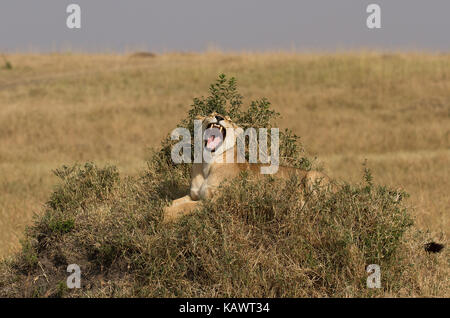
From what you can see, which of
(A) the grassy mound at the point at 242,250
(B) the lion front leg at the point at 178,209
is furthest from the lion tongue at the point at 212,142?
(B) the lion front leg at the point at 178,209

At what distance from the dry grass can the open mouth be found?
16.7 feet

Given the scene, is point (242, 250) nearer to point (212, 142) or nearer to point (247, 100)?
point (212, 142)

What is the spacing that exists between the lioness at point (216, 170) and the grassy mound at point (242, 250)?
0.14m

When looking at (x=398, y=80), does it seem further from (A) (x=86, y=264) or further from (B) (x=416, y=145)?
(A) (x=86, y=264)

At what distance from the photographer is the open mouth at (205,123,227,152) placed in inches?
284

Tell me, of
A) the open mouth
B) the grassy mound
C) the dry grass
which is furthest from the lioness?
the dry grass

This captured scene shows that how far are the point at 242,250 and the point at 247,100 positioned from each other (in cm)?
2362

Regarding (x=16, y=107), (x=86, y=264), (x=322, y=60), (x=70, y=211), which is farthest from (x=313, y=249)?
(x=322, y=60)

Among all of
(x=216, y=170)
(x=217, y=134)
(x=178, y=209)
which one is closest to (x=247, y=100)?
(x=178, y=209)

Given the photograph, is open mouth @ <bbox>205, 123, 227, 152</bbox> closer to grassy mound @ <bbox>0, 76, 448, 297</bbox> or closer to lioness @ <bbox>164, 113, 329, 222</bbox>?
lioness @ <bbox>164, 113, 329, 222</bbox>

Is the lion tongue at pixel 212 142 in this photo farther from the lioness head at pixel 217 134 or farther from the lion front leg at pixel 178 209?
the lion front leg at pixel 178 209

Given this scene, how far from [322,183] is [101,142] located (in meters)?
18.2

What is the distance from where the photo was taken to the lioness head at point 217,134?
720 centimetres

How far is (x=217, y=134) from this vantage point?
7.22m
